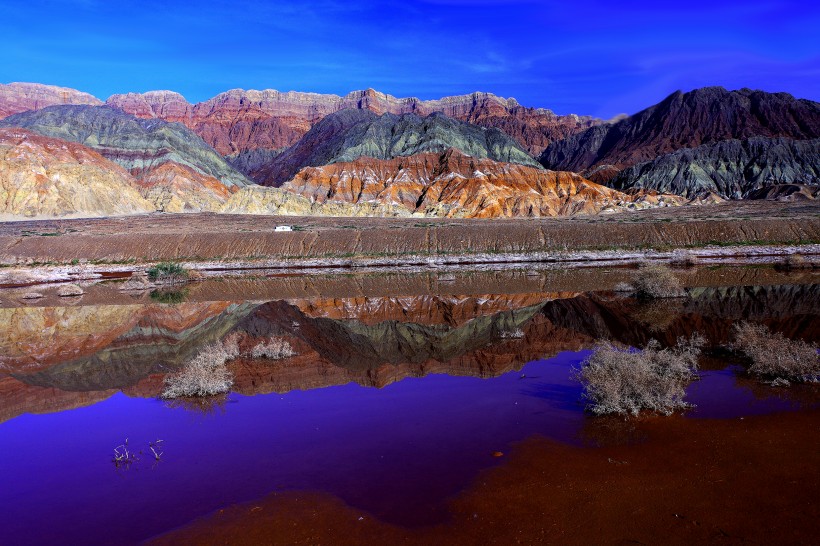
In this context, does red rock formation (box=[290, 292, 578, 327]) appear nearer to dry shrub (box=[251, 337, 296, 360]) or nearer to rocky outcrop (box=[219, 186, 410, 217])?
dry shrub (box=[251, 337, 296, 360])

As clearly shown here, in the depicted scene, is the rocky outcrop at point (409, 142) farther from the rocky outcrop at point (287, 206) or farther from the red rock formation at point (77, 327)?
the red rock formation at point (77, 327)

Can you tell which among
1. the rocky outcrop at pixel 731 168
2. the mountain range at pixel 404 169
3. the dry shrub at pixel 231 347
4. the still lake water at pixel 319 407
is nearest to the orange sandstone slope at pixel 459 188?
the mountain range at pixel 404 169

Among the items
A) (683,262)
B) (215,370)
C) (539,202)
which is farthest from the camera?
(539,202)

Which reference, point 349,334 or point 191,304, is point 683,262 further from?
point 191,304

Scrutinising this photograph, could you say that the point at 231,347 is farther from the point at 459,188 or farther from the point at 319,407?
the point at 459,188

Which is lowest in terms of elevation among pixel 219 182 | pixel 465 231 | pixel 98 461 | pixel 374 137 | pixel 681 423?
pixel 98 461

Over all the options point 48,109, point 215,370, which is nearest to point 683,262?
point 215,370

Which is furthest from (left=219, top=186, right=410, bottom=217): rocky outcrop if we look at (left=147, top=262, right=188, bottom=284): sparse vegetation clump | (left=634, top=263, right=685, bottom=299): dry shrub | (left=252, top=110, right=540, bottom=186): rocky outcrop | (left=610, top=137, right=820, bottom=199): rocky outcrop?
(left=634, top=263, right=685, bottom=299): dry shrub
